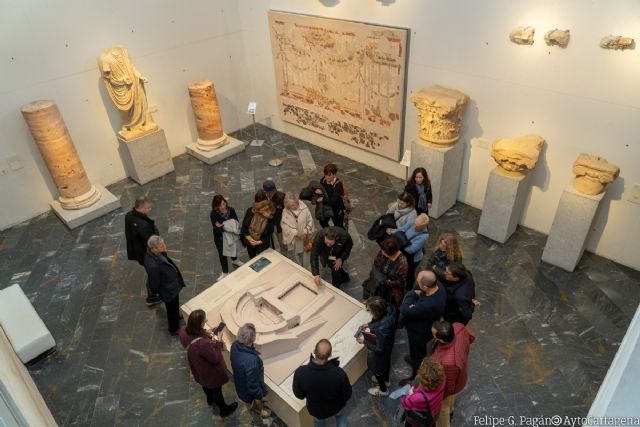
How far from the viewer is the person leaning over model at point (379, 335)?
4.25 metres

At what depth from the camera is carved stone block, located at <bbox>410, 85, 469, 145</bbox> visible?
22.1 feet

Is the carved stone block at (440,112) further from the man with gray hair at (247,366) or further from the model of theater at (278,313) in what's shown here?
the man with gray hair at (247,366)

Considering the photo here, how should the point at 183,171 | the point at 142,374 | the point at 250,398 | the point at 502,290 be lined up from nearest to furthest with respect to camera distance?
the point at 250,398, the point at 142,374, the point at 502,290, the point at 183,171

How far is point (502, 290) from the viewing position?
6.15 meters

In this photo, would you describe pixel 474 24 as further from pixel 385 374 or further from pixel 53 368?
pixel 53 368

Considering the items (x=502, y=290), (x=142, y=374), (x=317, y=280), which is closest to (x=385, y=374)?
(x=317, y=280)

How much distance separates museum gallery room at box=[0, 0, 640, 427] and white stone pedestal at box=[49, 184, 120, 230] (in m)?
0.04

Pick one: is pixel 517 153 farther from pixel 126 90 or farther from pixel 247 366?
pixel 126 90

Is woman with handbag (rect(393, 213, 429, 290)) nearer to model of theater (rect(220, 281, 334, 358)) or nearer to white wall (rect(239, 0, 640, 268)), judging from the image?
model of theater (rect(220, 281, 334, 358))

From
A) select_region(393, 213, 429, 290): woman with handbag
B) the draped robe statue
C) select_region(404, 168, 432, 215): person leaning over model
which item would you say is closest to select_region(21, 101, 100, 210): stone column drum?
the draped robe statue

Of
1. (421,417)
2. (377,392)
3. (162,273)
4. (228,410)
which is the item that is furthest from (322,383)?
(162,273)

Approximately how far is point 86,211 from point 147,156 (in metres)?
1.64

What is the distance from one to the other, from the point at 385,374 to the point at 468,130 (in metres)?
4.27

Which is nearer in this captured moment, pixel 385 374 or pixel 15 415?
pixel 15 415
